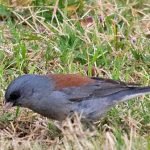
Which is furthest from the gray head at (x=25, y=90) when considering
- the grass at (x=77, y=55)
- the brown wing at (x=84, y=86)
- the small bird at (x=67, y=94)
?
the grass at (x=77, y=55)

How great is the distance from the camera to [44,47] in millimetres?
7742

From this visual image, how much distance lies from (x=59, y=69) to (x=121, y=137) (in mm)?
2027

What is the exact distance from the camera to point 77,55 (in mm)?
7555

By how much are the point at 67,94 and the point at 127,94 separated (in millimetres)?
515

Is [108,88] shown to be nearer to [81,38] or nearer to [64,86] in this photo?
[64,86]

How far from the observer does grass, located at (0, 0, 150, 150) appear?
5768 mm

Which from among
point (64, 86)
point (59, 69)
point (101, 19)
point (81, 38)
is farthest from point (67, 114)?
point (101, 19)

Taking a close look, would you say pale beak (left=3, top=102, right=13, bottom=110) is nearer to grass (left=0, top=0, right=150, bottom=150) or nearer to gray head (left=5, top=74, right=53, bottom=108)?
gray head (left=5, top=74, right=53, bottom=108)

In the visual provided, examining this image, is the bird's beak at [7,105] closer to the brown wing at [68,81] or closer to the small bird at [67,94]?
the small bird at [67,94]

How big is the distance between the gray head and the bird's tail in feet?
1.77

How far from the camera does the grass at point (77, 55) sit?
5.77 m

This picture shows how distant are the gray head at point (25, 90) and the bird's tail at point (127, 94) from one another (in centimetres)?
54

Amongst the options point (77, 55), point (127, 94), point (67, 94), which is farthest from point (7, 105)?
point (77, 55)

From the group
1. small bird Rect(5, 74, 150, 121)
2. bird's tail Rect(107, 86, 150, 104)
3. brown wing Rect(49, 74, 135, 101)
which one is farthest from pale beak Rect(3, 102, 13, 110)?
bird's tail Rect(107, 86, 150, 104)
